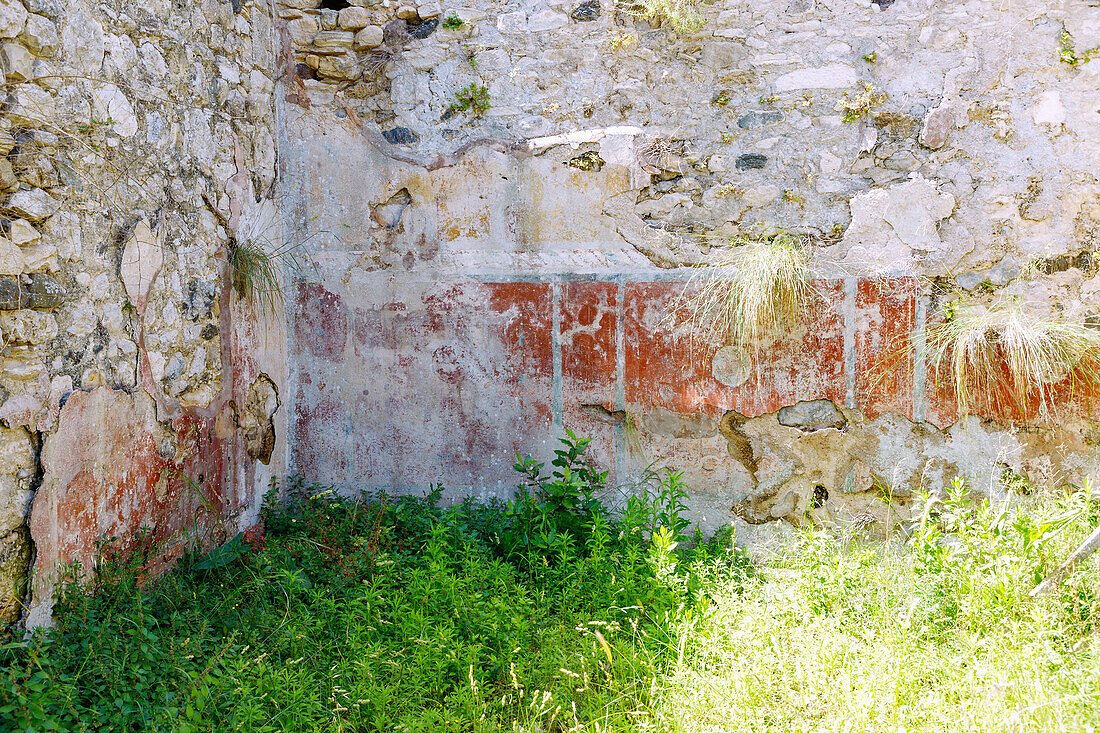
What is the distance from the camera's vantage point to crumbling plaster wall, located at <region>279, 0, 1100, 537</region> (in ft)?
10.4

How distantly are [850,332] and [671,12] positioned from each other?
1725mm

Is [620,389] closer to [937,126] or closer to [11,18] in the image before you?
[937,126]

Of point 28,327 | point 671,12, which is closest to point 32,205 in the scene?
point 28,327

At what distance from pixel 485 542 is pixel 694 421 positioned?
1160mm

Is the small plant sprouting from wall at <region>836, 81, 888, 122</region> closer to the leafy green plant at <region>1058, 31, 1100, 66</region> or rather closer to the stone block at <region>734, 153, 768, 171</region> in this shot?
the stone block at <region>734, 153, 768, 171</region>

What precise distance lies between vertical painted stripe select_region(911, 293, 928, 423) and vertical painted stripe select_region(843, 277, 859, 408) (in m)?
0.26

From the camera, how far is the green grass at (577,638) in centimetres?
208

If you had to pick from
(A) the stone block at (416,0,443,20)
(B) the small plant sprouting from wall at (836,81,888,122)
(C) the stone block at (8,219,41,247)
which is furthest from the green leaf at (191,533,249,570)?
(B) the small plant sprouting from wall at (836,81,888,122)

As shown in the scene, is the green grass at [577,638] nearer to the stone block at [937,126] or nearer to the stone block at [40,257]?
the stone block at [40,257]

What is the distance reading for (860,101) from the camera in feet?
10.7

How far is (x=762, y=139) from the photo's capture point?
3.40m

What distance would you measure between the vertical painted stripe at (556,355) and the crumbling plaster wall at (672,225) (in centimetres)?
2

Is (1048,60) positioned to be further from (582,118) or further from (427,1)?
(427,1)

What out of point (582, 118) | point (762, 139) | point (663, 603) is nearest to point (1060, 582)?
point (663, 603)
